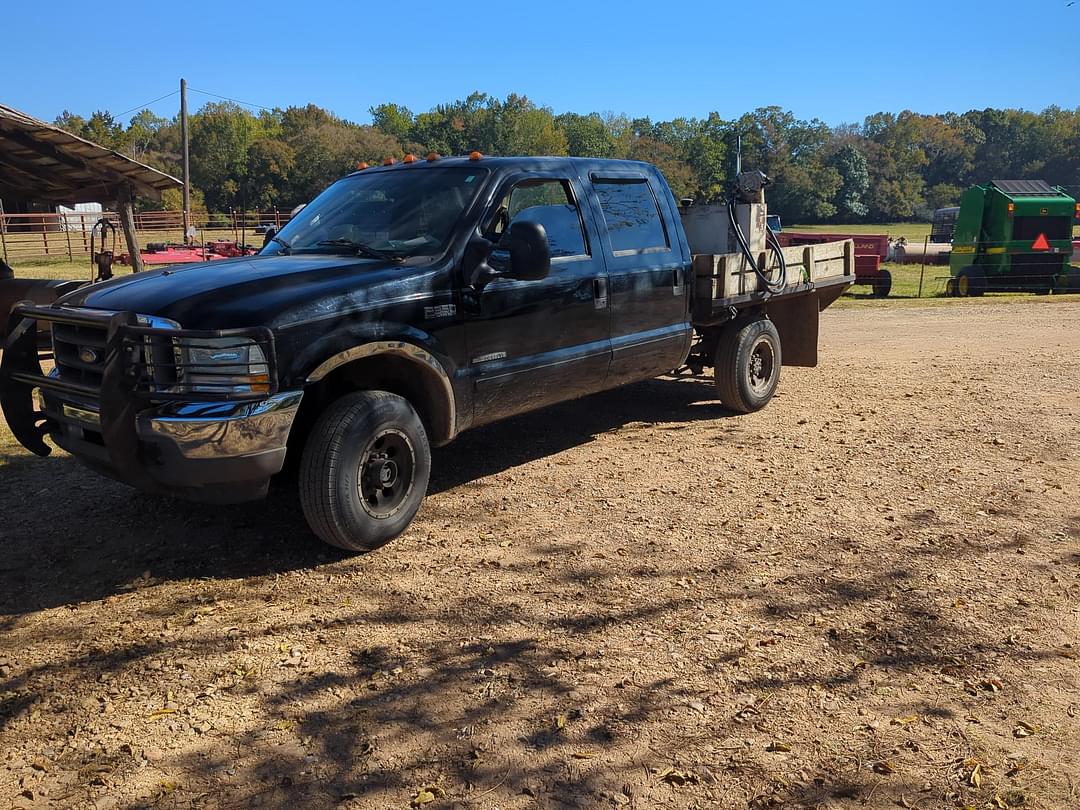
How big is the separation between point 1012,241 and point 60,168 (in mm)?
21020

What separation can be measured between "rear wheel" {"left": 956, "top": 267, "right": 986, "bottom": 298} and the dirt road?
55.2ft

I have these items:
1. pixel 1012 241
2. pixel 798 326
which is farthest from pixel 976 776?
pixel 1012 241

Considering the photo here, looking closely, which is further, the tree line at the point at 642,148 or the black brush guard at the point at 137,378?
the tree line at the point at 642,148

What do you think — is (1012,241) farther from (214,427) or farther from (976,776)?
(214,427)

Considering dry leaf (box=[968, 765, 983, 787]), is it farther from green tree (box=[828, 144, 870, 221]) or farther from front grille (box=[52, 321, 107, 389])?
green tree (box=[828, 144, 870, 221])

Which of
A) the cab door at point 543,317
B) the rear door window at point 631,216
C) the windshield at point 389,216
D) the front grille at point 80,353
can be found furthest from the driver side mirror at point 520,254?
the front grille at point 80,353

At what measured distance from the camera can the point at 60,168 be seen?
13.2 m

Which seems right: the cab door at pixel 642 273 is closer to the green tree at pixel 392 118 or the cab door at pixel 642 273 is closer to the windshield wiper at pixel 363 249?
the windshield wiper at pixel 363 249

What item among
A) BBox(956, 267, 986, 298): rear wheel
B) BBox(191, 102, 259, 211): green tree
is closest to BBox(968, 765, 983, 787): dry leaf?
BBox(956, 267, 986, 298): rear wheel

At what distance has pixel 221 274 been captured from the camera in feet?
15.6

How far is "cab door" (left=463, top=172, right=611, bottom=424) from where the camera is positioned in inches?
211

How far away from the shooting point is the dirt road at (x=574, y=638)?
118 inches

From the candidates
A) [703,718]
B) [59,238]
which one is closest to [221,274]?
[703,718]

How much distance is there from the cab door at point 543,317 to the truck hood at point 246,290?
0.68 meters
